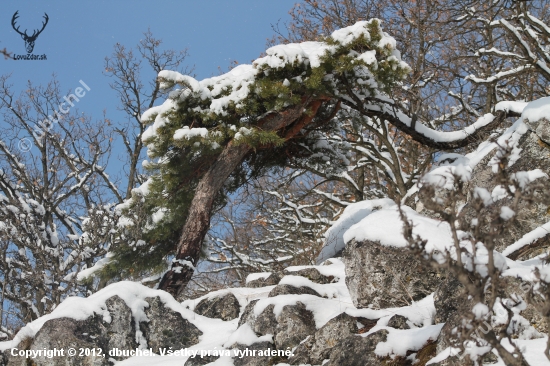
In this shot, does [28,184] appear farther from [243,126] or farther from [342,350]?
[342,350]

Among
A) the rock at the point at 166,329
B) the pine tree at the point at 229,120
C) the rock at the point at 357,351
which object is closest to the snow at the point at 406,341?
the rock at the point at 357,351

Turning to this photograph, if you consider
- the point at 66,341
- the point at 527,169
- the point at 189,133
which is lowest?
the point at 66,341

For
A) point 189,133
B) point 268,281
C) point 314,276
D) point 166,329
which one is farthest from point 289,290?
point 189,133

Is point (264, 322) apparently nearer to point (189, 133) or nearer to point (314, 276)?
point (314, 276)

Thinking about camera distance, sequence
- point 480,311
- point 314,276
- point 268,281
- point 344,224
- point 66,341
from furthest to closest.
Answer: point 344,224, point 268,281, point 314,276, point 66,341, point 480,311

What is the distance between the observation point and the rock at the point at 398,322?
4.62 metres

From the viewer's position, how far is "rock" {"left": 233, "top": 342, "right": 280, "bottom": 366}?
5020 mm

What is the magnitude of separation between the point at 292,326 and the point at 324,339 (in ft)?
1.49

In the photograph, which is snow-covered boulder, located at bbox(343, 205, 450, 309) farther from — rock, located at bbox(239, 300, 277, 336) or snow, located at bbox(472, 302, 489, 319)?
snow, located at bbox(472, 302, 489, 319)

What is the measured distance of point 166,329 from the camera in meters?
6.43

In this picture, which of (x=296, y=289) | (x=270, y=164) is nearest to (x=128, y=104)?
(x=270, y=164)

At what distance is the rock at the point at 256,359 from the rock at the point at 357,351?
0.80 metres

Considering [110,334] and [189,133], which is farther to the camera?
[189,133]

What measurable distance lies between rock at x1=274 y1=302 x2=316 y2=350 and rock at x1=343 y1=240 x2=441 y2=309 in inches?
23.9
